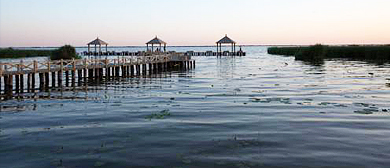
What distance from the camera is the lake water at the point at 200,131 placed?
364 inches

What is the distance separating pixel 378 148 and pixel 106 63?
29546 millimetres

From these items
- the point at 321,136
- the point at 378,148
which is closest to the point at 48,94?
the point at 321,136

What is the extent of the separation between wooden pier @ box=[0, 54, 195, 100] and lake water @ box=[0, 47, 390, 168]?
6.29m

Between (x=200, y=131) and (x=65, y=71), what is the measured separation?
2215 cm

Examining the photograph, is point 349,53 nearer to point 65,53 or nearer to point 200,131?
point 65,53

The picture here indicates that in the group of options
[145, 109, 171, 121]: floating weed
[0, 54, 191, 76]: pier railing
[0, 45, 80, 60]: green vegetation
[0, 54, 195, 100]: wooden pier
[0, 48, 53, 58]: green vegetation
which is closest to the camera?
[145, 109, 171, 121]: floating weed

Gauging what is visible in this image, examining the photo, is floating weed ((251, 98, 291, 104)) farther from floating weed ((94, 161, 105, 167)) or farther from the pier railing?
the pier railing

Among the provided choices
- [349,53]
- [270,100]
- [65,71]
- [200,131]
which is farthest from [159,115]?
[349,53]

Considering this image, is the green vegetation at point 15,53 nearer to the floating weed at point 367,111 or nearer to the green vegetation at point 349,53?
the green vegetation at point 349,53

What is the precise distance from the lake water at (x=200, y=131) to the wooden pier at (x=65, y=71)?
6289 mm

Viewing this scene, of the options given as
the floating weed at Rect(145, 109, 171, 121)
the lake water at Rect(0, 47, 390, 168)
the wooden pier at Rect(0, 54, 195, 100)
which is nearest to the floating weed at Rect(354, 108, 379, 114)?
the lake water at Rect(0, 47, 390, 168)

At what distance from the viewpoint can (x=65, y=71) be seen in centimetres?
3194

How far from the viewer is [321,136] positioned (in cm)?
1145

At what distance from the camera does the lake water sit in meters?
9.26
